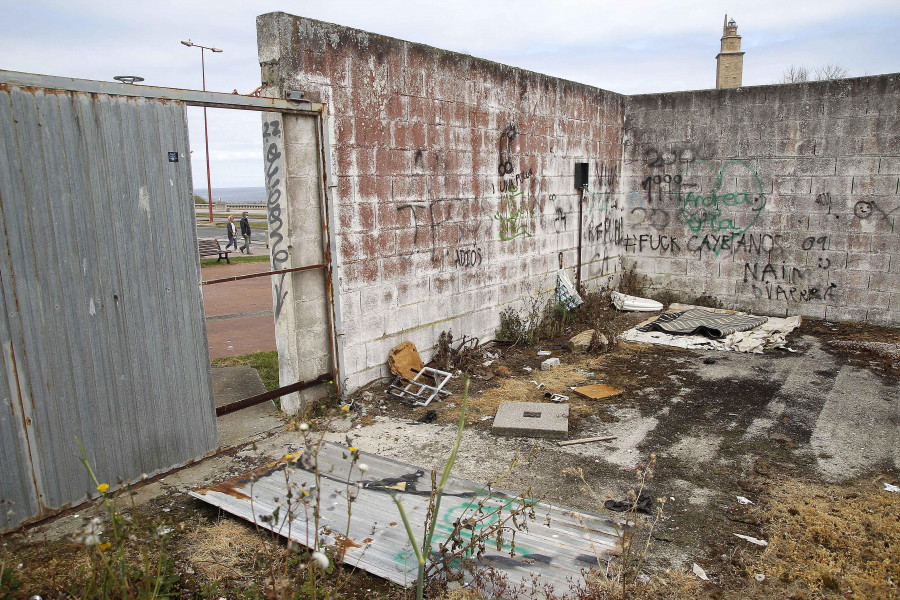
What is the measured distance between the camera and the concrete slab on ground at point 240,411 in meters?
5.13

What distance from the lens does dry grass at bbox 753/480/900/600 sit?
3109 millimetres

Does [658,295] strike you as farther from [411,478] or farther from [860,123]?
[411,478]

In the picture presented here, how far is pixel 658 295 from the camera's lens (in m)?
10.0

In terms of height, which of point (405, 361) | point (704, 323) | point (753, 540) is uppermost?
point (405, 361)

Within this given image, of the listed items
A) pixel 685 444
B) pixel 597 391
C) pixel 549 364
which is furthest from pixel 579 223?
pixel 685 444

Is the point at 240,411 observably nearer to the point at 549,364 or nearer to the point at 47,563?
the point at 47,563

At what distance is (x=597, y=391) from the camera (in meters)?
6.05

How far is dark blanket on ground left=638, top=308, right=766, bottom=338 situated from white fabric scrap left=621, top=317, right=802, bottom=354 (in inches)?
3.0

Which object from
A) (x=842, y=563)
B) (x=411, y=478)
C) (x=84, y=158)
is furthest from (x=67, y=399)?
(x=842, y=563)

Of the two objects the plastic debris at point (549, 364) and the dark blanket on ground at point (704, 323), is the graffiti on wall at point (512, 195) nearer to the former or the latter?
the plastic debris at point (549, 364)

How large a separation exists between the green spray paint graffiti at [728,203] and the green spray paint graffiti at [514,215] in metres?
3.08

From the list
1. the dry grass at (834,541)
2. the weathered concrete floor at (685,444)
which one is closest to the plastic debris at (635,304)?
the weathered concrete floor at (685,444)

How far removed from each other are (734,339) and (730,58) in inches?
642

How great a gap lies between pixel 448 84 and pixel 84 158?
384 cm
